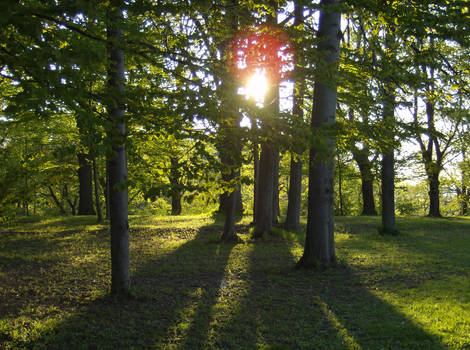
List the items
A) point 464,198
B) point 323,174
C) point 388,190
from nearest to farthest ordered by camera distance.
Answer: point 323,174
point 388,190
point 464,198

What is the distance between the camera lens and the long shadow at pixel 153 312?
16.9ft

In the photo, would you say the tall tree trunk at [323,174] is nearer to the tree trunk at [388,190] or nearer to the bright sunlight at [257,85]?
the bright sunlight at [257,85]

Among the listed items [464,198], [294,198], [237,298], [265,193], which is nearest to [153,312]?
[237,298]

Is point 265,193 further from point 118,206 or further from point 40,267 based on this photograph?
point 118,206

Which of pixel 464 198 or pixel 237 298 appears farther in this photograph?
pixel 464 198

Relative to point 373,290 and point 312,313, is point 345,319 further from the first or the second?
point 373,290

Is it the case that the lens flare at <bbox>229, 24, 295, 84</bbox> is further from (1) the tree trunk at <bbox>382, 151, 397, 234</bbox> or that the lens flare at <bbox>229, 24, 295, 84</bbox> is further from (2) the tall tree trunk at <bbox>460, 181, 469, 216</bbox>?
(2) the tall tree trunk at <bbox>460, 181, 469, 216</bbox>

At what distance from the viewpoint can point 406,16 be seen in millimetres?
7121

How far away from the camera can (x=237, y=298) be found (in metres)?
7.09

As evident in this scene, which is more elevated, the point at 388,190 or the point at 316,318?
the point at 388,190

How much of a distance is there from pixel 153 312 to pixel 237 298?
1.57m

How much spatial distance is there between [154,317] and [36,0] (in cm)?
465

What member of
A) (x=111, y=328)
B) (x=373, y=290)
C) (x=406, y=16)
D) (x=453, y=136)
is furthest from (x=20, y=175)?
(x=453, y=136)

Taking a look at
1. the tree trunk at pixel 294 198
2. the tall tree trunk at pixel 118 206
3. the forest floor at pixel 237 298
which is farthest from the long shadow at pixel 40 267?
the tree trunk at pixel 294 198
